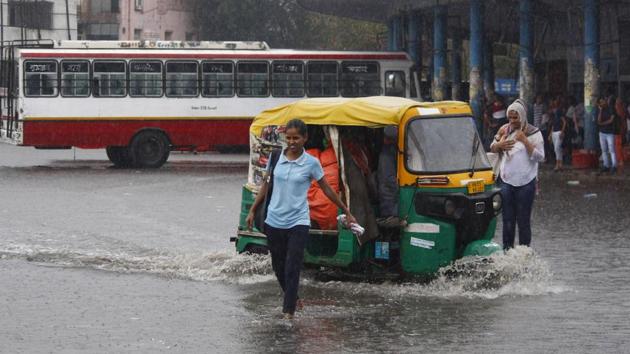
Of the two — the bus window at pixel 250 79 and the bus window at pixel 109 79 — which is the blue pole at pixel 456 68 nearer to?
the bus window at pixel 250 79

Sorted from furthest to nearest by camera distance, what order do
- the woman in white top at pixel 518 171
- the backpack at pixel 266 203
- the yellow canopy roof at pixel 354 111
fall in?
the woman in white top at pixel 518 171 → the yellow canopy roof at pixel 354 111 → the backpack at pixel 266 203

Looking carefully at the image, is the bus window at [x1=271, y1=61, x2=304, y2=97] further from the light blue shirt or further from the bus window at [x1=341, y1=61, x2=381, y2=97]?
the light blue shirt

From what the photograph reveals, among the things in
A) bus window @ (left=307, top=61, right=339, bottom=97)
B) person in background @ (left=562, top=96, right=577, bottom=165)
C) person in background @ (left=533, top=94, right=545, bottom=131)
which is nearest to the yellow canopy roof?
person in background @ (left=562, top=96, right=577, bottom=165)

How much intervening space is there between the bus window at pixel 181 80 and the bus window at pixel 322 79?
3034 millimetres

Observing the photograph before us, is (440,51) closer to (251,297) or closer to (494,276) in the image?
(494,276)

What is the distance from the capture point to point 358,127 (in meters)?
12.9

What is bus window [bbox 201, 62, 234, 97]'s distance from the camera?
116ft

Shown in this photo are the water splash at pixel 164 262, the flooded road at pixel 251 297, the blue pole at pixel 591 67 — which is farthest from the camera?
the blue pole at pixel 591 67

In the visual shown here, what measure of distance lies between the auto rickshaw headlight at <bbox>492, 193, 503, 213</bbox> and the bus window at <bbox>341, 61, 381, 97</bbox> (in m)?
23.0

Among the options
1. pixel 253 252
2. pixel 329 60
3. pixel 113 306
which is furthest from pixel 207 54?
pixel 113 306

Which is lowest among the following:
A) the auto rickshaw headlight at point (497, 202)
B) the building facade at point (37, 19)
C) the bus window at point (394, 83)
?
the auto rickshaw headlight at point (497, 202)

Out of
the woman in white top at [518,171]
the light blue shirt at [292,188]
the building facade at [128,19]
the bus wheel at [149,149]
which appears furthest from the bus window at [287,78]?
the building facade at [128,19]

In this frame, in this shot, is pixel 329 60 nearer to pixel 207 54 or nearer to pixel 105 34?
pixel 207 54

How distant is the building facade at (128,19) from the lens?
79938 millimetres
